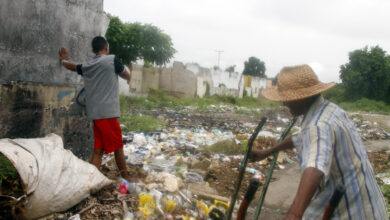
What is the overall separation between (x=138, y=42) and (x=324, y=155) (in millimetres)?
15899

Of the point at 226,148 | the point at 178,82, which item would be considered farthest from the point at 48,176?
the point at 178,82

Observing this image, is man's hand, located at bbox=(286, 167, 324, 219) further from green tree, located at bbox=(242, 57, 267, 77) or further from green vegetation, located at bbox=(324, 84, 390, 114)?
green tree, located at bbox=(242, 57, 267, 77)

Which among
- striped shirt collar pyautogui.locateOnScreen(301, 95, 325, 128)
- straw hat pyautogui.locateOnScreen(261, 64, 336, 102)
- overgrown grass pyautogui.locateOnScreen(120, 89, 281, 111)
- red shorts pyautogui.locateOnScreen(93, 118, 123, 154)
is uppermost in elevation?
straw hat pyautogui.locateOnScreen(261, 64, 336, 102)

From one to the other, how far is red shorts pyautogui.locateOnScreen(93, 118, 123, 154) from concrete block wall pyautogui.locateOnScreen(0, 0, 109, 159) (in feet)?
1.55

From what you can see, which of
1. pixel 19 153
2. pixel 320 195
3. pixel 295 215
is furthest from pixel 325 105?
pixel 19 153

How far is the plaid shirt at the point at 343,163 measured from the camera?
1.34 meters

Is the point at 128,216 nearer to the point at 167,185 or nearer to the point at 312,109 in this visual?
the point at 167,185

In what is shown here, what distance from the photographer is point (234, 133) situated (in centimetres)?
797

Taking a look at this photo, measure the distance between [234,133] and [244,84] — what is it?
87.6 ft

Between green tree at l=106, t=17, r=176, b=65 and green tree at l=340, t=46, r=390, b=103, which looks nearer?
green tree at l=106, t=17, r=176, b=65

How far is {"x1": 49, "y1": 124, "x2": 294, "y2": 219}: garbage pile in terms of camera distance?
2607 millimetres

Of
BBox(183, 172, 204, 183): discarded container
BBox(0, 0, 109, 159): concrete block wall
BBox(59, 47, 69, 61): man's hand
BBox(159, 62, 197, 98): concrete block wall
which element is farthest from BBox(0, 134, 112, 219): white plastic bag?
BBox(159, 62, 197, 98): concrete block wall

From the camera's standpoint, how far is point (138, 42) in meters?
16.2

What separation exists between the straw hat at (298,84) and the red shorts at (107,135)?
192cm
